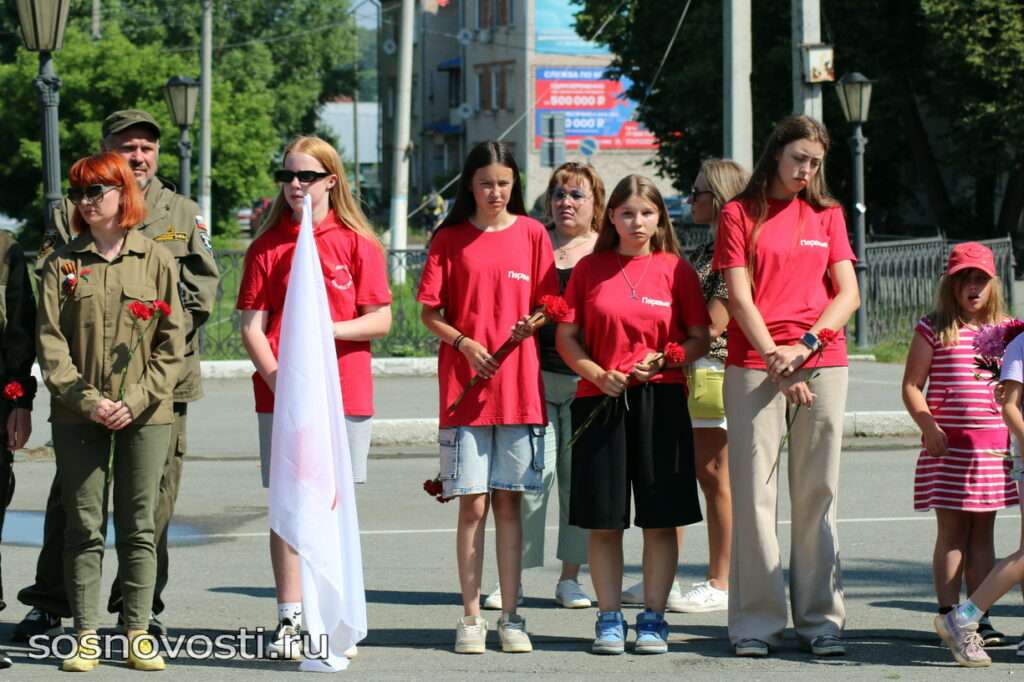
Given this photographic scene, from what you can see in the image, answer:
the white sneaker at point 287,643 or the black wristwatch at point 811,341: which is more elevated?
the black wristwatch at point 811,341

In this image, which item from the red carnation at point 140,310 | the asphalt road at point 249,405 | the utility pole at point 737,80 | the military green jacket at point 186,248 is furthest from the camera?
the utility pole at point 737,80

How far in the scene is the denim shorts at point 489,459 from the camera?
6625 mm

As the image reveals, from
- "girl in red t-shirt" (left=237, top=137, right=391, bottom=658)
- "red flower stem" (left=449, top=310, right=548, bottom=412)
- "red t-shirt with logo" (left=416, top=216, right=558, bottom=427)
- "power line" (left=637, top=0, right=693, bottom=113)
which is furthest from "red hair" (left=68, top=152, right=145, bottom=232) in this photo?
"power line" (left=637, top=0, right=693, bottom=113)

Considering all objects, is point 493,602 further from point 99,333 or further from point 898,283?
point 898,283

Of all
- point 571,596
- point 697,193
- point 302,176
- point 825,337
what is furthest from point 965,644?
point 302,176

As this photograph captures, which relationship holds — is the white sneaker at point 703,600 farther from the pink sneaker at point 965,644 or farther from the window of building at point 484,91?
the window of building at point 484,91

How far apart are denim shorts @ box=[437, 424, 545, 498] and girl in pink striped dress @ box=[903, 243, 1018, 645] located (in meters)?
1.66

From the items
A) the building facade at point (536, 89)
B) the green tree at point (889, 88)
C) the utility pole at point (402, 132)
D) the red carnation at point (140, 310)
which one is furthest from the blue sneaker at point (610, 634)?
the building facade at point (536, 89)

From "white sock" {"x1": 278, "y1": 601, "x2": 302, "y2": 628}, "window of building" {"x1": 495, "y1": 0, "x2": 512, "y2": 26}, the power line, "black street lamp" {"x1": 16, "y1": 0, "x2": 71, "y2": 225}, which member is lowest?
"white sock" {"x1": 278, "y1": 601, "x2": 302, "y2": 628}

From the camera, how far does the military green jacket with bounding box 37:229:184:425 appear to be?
6223 millimetres

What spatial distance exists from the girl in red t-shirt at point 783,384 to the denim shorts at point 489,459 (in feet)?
2.78

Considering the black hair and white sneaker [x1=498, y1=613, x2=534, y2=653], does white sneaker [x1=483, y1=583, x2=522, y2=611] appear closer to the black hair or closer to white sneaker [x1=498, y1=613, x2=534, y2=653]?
white sneaker [x1=498, y1=613, x2=534, y2=653]

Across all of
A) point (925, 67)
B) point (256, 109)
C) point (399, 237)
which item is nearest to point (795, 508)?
point (399, 237)

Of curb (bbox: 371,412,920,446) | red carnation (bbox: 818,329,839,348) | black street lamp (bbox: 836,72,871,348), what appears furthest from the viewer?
black street lamp (bbox: 836,72,871,348)
